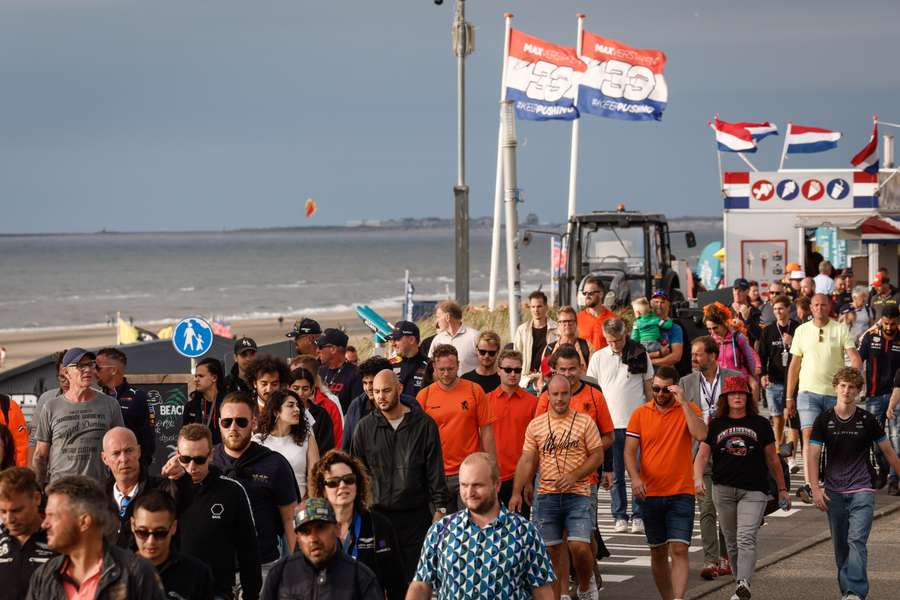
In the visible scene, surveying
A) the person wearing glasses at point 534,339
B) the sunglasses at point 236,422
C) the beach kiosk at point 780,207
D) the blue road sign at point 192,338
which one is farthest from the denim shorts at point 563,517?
the beach kiosk at point 780,207

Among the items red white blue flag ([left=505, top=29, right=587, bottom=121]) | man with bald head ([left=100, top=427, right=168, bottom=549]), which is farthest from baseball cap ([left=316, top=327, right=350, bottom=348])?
red white blue flag ([left=505, top=29, right=587, bottom=121])

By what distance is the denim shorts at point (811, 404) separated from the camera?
14.4 m

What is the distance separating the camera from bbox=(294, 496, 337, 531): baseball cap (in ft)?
20.4

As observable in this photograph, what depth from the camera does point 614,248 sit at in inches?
1148

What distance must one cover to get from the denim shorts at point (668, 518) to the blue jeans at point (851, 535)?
109 centimetres

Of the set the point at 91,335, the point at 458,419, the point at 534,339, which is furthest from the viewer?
the point at 91,335

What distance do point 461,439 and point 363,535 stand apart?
3035mm

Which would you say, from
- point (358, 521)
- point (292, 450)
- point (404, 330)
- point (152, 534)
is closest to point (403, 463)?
point (292, 450)

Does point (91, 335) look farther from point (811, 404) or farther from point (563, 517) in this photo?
point (563, 517)

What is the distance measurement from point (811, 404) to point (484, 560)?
27.7 ft

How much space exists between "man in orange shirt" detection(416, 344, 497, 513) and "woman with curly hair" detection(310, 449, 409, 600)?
9.28 ft

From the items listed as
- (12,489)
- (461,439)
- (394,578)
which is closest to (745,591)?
(461,439)

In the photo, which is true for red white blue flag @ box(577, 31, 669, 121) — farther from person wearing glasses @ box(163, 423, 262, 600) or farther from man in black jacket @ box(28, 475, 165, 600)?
man in black jacket @ box(28, 475, 165, 600)

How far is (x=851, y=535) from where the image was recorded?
1023cm
